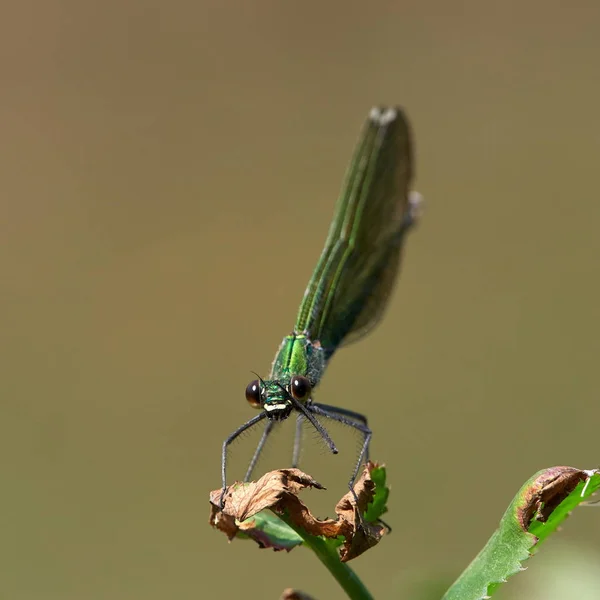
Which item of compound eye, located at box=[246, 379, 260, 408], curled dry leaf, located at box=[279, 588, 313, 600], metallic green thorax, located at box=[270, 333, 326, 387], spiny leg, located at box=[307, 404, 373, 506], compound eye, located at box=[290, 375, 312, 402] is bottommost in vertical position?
curled dry leaf, located at box=[279, 588, 313, 600]

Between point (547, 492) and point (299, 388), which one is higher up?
point (299, 388)

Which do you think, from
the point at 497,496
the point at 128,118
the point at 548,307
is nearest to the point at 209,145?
the point at 128,118

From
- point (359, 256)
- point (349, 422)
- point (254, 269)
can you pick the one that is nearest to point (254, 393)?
point (349, 422)

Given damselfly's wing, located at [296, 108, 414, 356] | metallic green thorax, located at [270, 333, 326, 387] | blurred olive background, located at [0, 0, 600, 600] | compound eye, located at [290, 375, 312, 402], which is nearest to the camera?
compound eye, located at [290, 375, 312, 402]

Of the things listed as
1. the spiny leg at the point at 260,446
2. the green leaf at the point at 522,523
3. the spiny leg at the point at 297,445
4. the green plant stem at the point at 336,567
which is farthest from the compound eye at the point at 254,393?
the green leaf at the point at 522,523

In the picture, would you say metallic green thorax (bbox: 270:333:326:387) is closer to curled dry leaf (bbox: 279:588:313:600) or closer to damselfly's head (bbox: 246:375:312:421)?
damselfly's head (bbox: 246:375:312:421)

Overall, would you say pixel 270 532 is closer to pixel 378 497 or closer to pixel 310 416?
pixel 378 497

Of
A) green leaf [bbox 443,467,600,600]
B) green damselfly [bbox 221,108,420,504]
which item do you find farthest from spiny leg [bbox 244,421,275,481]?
green leaf [bbox 443,467,600,600]
